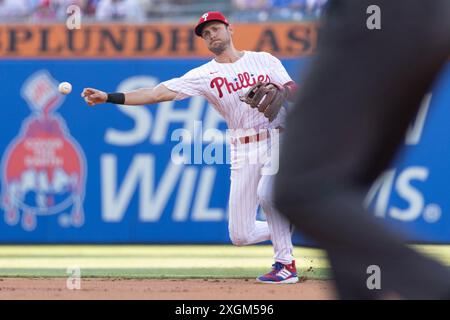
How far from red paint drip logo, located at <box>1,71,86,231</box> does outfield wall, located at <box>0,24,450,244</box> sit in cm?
1

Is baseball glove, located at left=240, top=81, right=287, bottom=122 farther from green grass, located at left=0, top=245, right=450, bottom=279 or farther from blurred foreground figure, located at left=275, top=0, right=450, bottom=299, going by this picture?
blurred foreground figure, located at left=275, top=0, right=450, bottom=299

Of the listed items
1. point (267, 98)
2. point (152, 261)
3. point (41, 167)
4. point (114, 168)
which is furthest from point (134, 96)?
point (41, 167)

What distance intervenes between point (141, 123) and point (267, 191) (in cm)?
440

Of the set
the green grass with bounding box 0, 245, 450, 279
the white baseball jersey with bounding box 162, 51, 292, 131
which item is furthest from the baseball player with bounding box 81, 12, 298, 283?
the green grass with bounding box 0, 245, 450, 279

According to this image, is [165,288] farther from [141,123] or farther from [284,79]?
[141,123]

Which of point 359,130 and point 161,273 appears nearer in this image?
point 359,130

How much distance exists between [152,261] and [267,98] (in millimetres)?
3146

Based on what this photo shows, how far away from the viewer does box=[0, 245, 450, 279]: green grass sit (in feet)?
29.6

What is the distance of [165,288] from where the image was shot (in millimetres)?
7758

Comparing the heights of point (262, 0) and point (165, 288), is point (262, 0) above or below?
above

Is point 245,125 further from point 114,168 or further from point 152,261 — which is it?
point 114,168

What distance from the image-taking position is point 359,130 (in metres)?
2.69

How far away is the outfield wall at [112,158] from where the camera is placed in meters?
11.8
